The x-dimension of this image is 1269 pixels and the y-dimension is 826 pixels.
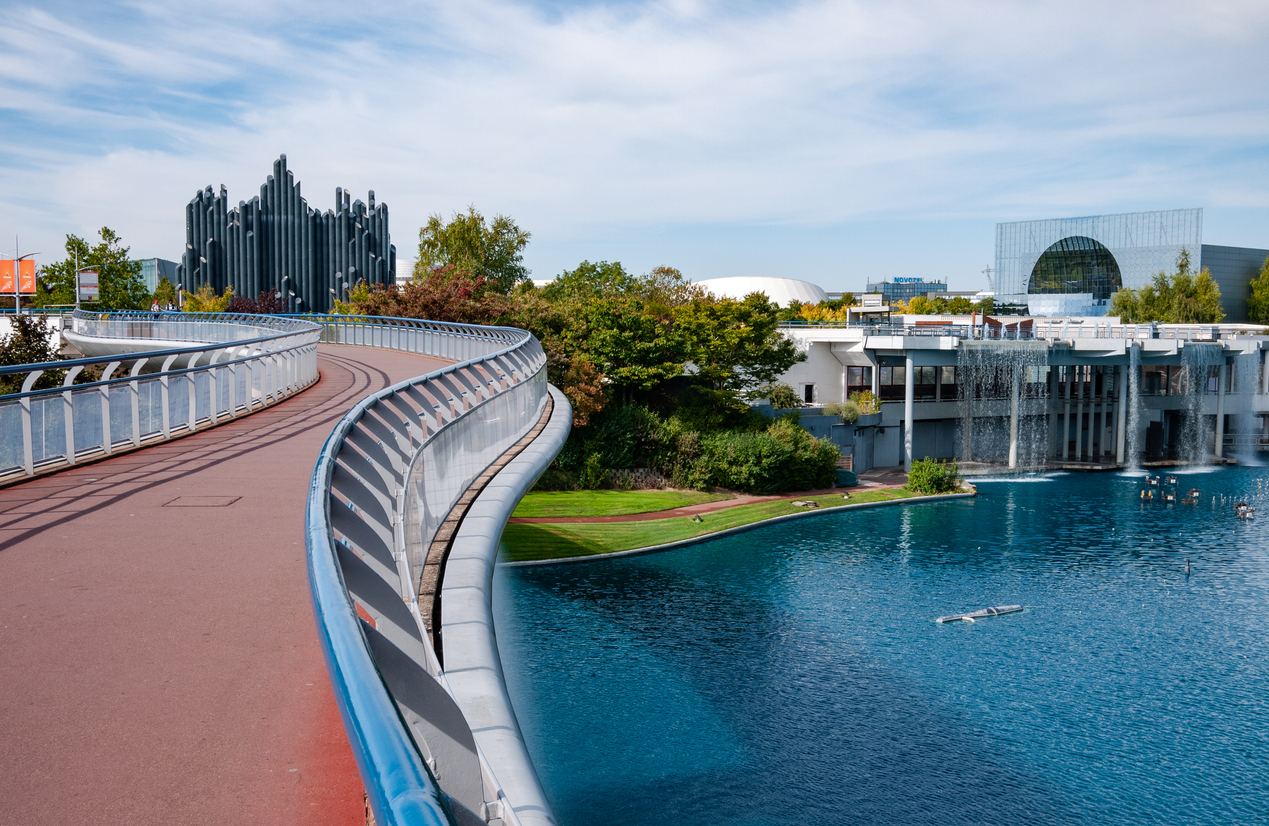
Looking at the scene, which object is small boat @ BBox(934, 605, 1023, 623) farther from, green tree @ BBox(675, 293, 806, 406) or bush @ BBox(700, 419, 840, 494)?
green tree @ BBox(675, 293, 806, 406)

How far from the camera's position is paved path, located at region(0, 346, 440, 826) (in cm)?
356

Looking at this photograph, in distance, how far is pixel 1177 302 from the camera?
297 ft

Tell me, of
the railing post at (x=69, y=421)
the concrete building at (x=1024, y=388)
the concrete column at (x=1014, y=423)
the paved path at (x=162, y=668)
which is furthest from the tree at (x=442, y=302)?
the paved path at (x=162, y=668)

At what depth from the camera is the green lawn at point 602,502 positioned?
137 feet

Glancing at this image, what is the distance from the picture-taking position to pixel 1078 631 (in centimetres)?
2836

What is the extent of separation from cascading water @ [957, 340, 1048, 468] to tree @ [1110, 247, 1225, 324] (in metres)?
37.4

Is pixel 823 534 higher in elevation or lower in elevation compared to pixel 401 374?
lower

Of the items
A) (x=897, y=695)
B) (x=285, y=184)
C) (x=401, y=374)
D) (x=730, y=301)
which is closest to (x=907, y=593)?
(x=897, y=695)

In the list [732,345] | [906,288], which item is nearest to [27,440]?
[732,345]

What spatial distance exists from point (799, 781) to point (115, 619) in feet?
55.2

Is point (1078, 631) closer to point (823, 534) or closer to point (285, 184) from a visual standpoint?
point (823, 534)

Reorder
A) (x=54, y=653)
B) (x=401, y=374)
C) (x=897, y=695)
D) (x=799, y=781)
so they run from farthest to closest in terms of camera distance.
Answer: (x=401, y=374)
(x=897, y=695)
(x=799, y=781)
(x=54, y=653)

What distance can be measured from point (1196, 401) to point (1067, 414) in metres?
12.5

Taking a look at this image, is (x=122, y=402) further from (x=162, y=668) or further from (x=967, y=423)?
(x=967, y=423)
